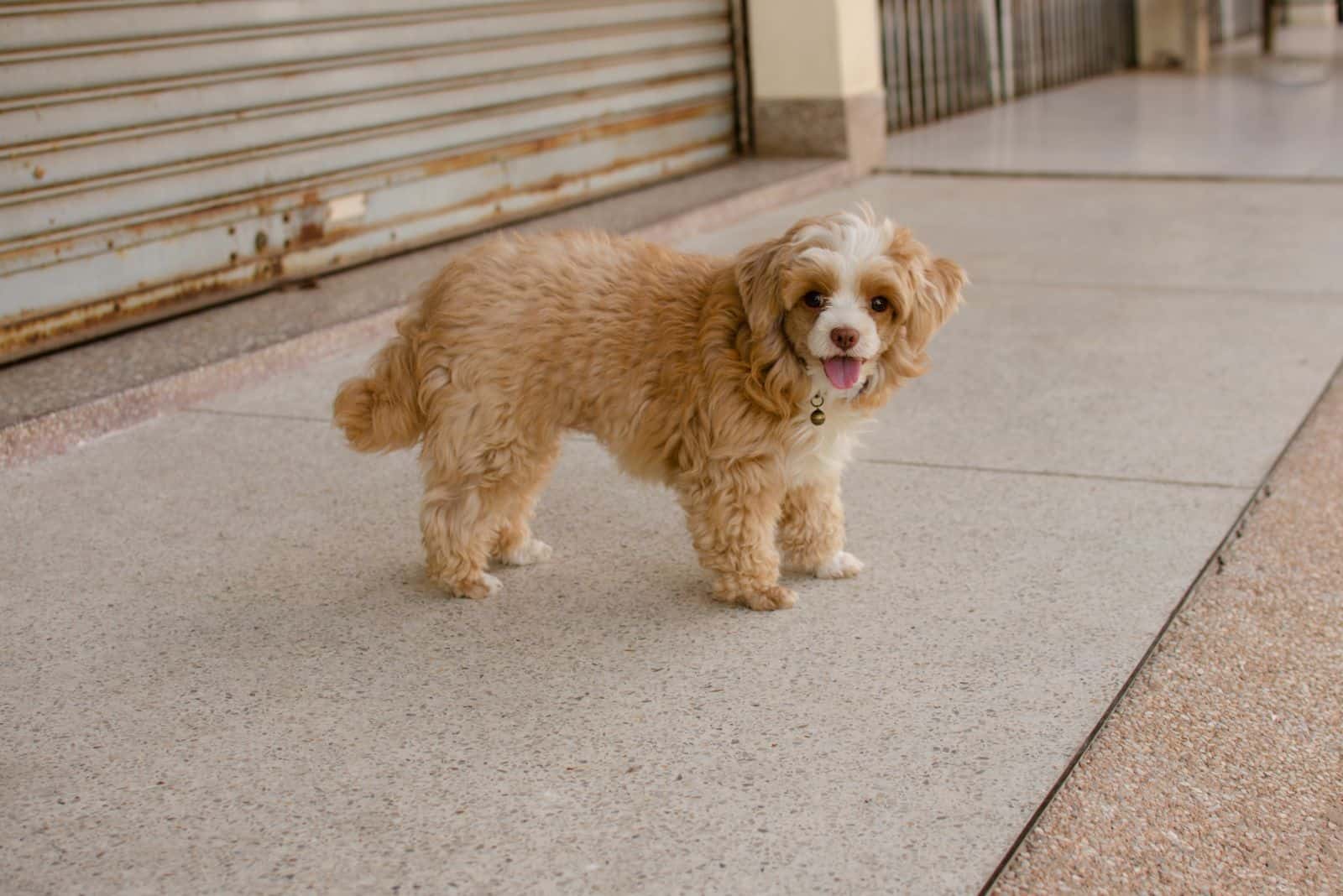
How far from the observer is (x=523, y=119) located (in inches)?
313

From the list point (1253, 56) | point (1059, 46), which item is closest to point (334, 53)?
point (1059, 46)

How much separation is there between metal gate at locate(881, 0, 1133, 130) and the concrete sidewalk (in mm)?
6184

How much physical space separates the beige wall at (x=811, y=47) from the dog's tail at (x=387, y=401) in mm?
6089

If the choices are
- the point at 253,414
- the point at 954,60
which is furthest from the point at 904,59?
the point at 253,414

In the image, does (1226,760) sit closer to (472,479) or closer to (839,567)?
(839,567)

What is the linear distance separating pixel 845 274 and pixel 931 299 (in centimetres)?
25

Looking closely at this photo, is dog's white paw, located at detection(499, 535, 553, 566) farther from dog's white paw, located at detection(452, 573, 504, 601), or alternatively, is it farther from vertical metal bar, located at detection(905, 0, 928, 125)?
vertical metal bar, located at detection(905, 0, 928, 125)

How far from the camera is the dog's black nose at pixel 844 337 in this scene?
10.8ft

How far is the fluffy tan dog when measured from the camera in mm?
3455

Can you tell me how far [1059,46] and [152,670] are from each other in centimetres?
1261

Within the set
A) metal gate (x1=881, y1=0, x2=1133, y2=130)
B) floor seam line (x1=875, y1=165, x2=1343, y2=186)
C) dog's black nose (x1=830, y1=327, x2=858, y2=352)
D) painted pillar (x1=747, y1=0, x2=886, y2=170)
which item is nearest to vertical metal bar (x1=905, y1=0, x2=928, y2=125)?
metal gate (x1=881, y1=0, x2=1133, y2=130)

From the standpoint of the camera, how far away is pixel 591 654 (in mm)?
3535

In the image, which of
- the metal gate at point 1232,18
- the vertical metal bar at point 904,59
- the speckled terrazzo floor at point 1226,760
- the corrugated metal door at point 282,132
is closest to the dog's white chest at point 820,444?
the speckled terrazzo floor at point 1226,760

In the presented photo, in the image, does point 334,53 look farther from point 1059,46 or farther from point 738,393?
point 1059,46
